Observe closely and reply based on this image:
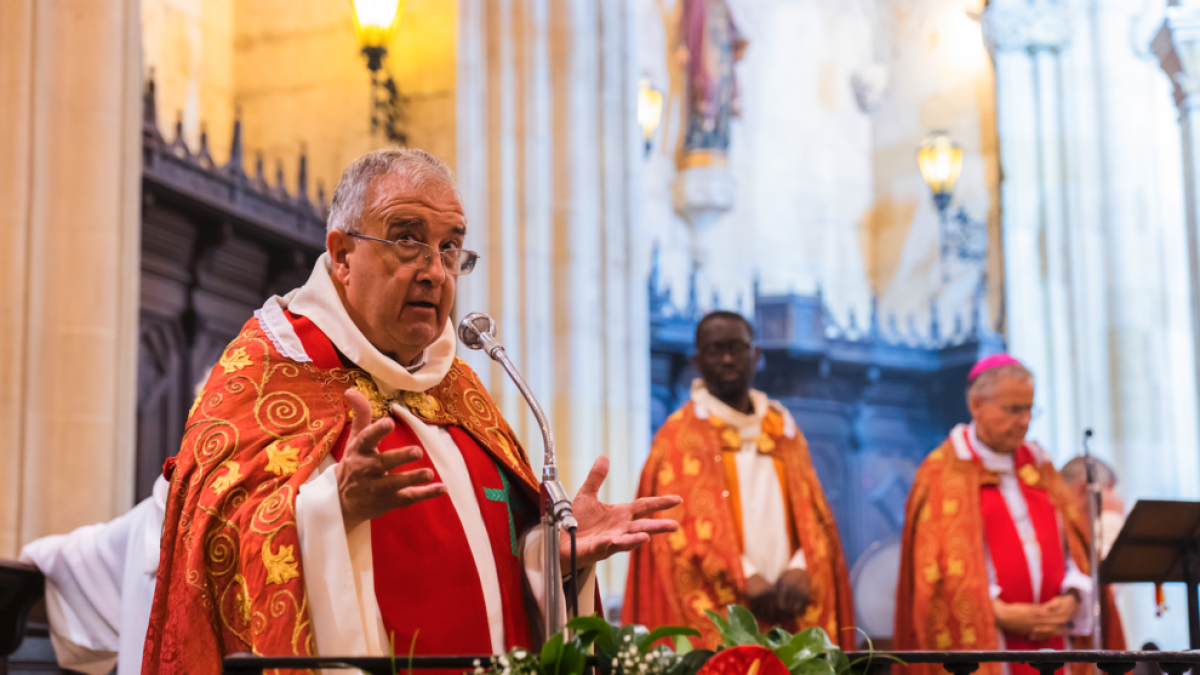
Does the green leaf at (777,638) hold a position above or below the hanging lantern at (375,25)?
below

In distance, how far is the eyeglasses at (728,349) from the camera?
5746 mm

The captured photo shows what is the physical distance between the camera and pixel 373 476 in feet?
7.31

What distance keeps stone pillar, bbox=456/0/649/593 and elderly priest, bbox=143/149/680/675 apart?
5.13m

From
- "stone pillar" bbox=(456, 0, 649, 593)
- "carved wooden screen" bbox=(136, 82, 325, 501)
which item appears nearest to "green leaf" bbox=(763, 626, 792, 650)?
"carved wooden screen" bbox=(136, 82, 325, 501)

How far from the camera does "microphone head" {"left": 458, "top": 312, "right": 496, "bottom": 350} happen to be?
2.54 metres

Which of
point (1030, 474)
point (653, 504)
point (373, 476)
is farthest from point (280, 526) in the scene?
point (1030, 474)

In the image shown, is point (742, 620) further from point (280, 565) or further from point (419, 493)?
point (280, 565)

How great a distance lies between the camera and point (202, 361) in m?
7.74

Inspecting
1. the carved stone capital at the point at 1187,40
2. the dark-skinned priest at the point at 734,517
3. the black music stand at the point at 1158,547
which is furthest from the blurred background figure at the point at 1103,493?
the carved stone capital at the point at 1187,40

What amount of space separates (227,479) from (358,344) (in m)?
0.42

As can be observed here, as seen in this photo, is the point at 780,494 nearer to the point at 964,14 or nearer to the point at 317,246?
the point at 317,246

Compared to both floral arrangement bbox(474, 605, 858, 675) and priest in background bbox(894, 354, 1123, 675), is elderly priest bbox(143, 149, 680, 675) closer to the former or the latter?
floral arrangement bbox(474, 605, 858, 675)

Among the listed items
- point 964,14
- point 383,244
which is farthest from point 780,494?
point 964,14

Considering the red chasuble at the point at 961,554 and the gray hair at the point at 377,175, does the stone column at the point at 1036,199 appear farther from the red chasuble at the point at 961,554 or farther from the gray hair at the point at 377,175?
the gray hair at the point at 377,175
